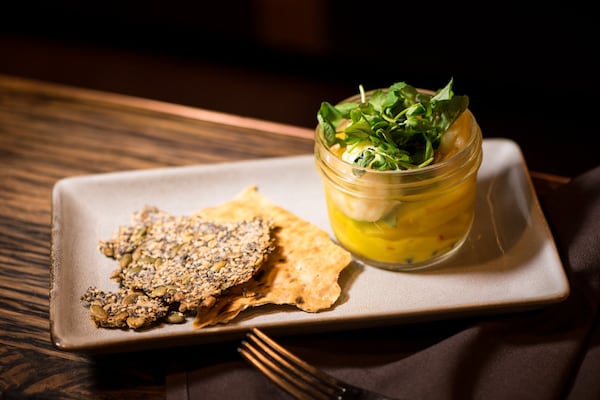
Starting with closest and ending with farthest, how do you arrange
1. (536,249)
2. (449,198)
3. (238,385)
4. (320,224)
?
(238,385) < (449,198) < (536,249) < (320,224)

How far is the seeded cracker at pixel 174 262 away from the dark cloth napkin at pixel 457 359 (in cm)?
13

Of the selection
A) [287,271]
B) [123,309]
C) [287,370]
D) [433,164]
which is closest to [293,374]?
[287,370]

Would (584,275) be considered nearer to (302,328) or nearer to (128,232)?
(302,328)

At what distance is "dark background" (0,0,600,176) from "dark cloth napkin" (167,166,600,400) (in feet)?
5.82

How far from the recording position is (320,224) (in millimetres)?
1837

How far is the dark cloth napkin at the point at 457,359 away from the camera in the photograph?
1374 mm

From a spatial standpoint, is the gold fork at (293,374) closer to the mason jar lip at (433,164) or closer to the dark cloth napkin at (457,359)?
the dark cloth napkin at (457,359)

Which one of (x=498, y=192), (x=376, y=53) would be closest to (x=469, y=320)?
(x=498, y=192)

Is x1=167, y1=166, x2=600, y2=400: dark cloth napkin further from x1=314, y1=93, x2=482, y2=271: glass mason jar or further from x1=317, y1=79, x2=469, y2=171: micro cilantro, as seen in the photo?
x1=317, y1=79, x2=469, y2=171: micro cilantro

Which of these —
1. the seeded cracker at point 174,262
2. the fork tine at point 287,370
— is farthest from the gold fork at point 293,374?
the seeded cracker at point 174,262

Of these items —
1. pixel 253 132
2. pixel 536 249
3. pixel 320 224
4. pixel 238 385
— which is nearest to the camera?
pixel 238 385

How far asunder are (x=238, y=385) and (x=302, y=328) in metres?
0.19

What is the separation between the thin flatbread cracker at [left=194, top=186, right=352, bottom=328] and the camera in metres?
1.50

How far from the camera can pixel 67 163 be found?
2105 millimetres
